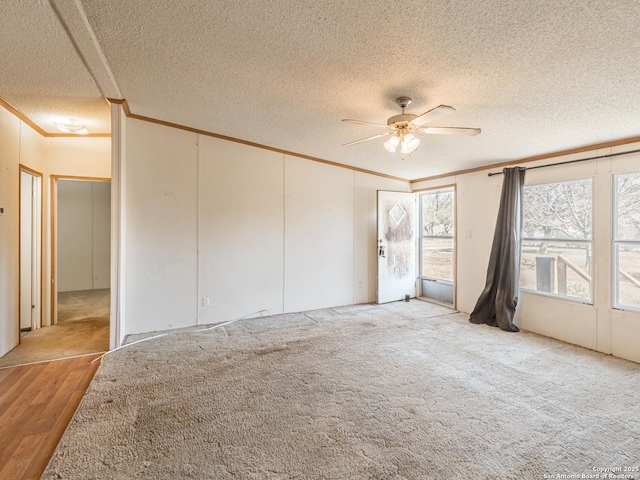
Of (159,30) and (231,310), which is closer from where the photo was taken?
(159,30)

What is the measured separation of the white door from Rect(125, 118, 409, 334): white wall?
0.20 metres

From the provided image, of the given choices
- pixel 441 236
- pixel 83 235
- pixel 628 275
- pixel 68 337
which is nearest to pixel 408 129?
pixel 628 275

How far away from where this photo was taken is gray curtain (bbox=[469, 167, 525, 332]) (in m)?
4.30

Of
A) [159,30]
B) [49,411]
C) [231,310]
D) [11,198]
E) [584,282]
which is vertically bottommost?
[49,411]

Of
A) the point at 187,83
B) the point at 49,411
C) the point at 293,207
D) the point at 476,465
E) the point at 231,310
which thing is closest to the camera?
the point at 476,465

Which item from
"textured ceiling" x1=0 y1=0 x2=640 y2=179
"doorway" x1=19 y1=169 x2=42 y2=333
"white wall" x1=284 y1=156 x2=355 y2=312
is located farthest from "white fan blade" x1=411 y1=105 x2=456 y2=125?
"doorway" x1=19 y1=169 x2=42 y2=333

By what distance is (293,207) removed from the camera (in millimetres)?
5066

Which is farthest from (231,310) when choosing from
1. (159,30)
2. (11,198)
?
(159,30)

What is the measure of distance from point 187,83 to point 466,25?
7.78 ft

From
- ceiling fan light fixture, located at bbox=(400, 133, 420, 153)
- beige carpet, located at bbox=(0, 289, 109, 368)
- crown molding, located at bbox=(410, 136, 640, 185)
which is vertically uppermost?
crown molding, located at bbox=(410, 136, 640, 185)

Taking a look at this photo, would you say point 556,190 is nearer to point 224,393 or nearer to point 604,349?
point 604,349

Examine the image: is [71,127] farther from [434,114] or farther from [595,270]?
[595,270]

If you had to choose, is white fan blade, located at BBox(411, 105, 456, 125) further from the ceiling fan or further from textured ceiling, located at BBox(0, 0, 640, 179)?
textured ceiling, located at BBox(0, 0, 640, 179)

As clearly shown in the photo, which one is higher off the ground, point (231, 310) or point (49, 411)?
point (231, 310)
